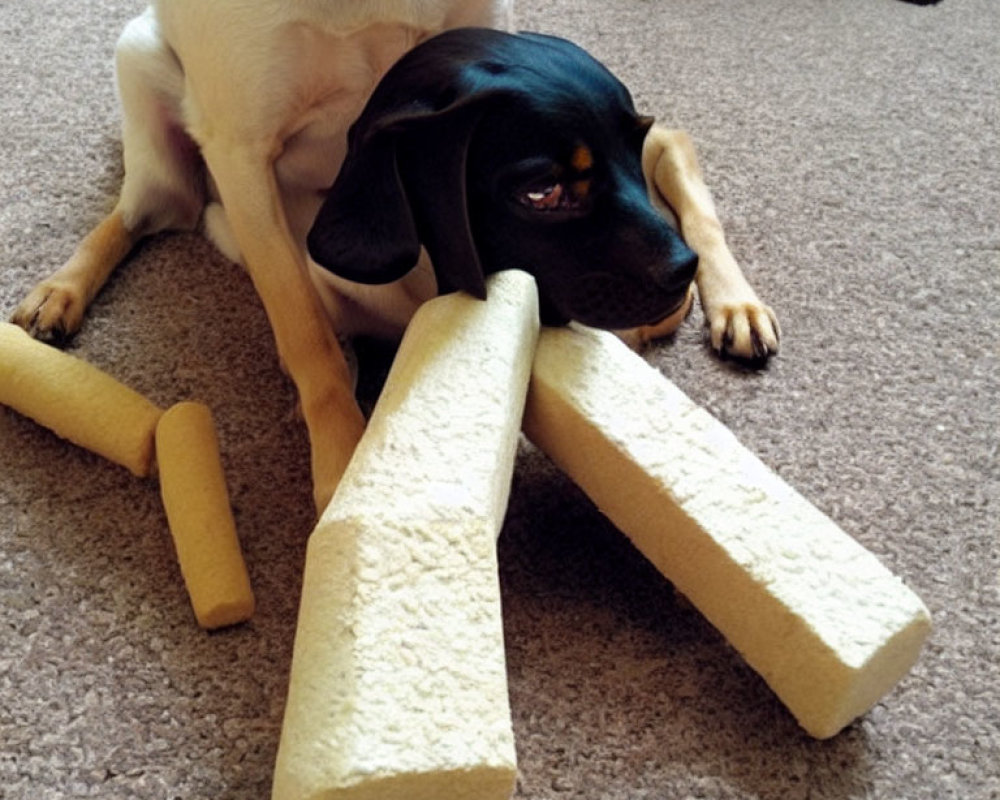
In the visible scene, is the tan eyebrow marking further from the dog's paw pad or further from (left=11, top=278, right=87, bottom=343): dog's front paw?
(left=11, top=278, right=87, bottom=343): dog's front paw

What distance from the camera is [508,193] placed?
1.17 meters

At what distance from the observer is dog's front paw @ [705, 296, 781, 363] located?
1.45 m

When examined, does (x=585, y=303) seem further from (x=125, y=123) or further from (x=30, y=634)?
(x=125, y=123)

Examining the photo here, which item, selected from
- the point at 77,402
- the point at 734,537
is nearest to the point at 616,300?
the point at 734,537

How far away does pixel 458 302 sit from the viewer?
1162 millimetres

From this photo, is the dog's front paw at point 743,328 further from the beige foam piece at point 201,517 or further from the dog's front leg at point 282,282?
the beige foam piece at point 201,517

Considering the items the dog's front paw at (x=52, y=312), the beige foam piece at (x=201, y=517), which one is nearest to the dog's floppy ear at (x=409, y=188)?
the beige foam piece at (x=201, y=517)

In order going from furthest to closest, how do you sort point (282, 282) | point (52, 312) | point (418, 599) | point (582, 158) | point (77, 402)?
point (52, 312) → point (282, 282) → point (77, 402) → point (582, 158) → point (418, 599)

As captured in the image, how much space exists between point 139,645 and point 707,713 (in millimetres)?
527

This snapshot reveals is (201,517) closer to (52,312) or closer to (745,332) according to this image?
(52,312)

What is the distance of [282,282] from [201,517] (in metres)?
0.35

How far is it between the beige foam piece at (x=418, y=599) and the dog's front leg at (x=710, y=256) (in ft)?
1.39

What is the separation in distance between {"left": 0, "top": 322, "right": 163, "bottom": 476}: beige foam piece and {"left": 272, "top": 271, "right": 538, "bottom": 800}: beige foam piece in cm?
34

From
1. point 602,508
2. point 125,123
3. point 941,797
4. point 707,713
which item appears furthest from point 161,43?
point 941,797
